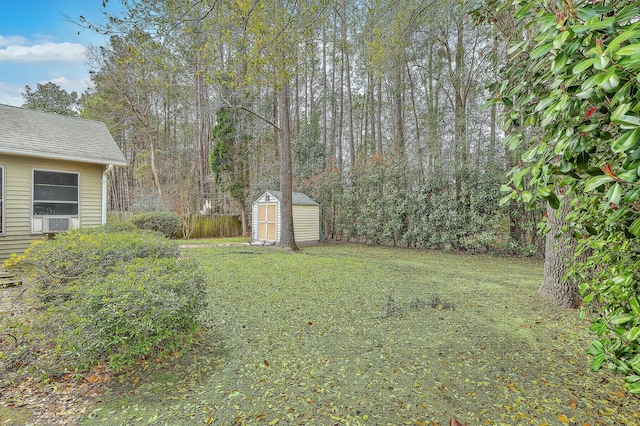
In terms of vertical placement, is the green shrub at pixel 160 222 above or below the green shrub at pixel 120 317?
above

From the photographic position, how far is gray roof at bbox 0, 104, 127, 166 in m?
6.22

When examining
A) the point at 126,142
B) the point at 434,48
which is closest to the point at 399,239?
the point at 434,48

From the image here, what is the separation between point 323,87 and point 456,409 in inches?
646

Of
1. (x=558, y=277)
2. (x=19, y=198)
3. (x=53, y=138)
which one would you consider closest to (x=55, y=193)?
(x=19, y=198)

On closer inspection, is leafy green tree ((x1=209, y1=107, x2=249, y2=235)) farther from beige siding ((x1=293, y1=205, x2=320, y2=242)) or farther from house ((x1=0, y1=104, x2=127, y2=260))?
house ((x1=0, y1=104, x2=127, y2=260))

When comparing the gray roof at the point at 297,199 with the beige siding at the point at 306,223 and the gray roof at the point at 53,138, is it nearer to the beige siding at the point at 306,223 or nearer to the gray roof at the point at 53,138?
the beige siding at the point at 306,223

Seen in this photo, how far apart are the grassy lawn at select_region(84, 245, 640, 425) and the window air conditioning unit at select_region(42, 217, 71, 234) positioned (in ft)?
16.3

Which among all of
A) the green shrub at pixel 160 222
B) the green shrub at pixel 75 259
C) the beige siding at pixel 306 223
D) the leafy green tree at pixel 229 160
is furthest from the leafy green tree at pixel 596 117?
the leafy green tree at pixel 229 160

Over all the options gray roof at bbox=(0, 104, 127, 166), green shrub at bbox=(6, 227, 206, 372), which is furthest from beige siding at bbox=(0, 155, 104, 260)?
green shrub at bbox=(6, 227, 206, 372)

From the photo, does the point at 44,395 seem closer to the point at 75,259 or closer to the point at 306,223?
the point at 75,259

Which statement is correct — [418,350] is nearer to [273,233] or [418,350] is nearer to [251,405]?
[251,405]

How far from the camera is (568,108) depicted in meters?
0.86

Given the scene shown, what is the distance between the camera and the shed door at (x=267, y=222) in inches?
430

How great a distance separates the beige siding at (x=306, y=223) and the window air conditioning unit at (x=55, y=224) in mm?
6302
